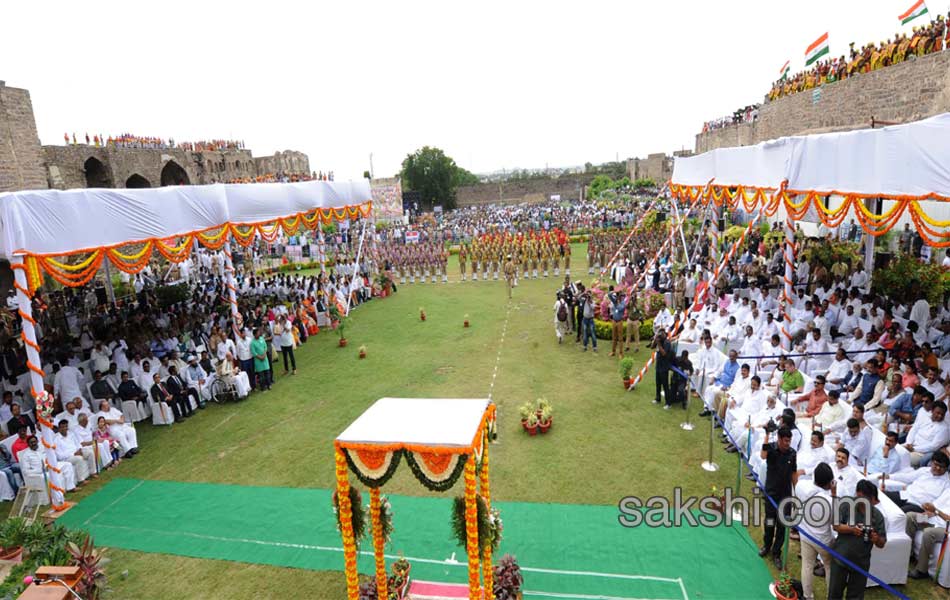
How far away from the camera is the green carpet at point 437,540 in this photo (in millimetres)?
5605

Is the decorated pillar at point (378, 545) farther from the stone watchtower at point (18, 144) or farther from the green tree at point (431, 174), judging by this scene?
the green tree at point (431, 174)

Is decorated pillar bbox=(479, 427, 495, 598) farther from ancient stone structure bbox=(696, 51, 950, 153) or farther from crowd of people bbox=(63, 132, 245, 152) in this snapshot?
crowd of people bbox=(63, 132, 245, 152)

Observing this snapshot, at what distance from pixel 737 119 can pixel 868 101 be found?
17499 mm

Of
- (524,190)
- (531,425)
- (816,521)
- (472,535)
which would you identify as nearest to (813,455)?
(816,521)

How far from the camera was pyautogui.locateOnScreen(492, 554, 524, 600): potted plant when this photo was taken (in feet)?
16.9

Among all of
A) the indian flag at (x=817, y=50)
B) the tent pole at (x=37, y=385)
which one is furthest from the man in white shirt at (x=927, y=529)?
the indian flag at (x=817, y=50)

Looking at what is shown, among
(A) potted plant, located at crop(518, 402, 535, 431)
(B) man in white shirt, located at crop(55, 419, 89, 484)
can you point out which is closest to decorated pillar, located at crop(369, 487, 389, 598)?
(A) potted plant, located at crop(518, 402, 535, 431)

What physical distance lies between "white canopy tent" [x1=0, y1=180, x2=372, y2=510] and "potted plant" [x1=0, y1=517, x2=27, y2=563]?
1.40 meters

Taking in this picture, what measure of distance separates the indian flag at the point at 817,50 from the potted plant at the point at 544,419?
16342mm

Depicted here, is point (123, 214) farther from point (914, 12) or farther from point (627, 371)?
point (914, 12)

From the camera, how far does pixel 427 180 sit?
180 ft

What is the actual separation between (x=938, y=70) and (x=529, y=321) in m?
12.2

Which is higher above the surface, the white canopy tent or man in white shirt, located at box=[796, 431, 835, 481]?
the white canopy tent

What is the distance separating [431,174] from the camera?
179 ft
